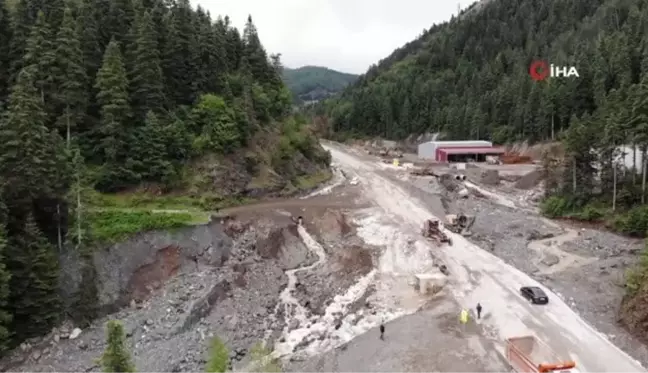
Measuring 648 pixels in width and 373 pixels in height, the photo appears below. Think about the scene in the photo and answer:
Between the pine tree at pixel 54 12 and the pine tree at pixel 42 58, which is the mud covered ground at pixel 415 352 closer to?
the pine tree at pixel 42 58

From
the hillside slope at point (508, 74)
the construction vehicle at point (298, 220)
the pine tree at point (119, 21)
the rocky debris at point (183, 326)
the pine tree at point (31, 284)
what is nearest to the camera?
the rocky debris at point (183, 326)

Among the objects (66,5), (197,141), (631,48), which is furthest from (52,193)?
(631,48)

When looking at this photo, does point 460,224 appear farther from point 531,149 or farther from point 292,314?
point 531,149

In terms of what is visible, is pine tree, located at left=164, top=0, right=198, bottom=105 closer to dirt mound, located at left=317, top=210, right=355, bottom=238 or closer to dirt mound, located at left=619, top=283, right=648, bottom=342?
dirt mound, located at left=317, top=210, right=355, bottom=238

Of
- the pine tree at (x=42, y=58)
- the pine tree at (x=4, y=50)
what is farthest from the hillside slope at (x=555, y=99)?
the pine tree at (x=4, y=50)

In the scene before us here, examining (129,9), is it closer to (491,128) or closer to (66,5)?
(66,5)

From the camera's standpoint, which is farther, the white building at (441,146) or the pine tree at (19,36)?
the white building at (441,146)

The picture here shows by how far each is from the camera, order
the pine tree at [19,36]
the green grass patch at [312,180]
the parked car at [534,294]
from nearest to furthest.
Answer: the parked car at [534,294] < the pine tree at [19,36] < the green grass patch at [312,180]
